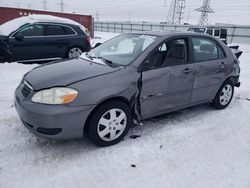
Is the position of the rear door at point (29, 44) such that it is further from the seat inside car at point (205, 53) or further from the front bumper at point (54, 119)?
the seat inside car at point (205, 53)

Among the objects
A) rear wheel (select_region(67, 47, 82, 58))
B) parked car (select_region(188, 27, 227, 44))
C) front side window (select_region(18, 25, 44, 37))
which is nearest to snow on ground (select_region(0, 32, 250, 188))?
front side window (select_region(18, 25, 44, 37))

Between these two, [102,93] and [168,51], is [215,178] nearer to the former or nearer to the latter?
[102,93]

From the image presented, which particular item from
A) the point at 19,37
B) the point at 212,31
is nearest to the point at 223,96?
the point at 19,37

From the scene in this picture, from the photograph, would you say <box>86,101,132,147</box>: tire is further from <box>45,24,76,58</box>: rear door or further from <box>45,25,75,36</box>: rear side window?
<box>45,25,75,36</box>: rear side window

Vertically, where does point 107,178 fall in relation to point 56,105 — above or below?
below

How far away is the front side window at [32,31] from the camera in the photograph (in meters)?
7.36

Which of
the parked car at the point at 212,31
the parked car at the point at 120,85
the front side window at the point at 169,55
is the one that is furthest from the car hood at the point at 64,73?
the parked car at the point at 212,31

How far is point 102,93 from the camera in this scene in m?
2.74

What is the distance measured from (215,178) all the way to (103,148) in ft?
4.60

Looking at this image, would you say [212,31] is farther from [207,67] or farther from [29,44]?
[207,67]

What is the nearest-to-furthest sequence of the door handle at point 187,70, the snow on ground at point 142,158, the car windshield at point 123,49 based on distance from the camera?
the snow on ground at point 142,158, the car windshield at point 123,49, the door handle at point 187,70

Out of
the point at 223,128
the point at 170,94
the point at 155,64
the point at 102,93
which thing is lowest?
the point at 223,128

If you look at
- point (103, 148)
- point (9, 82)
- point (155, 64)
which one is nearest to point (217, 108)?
point (155, 64)

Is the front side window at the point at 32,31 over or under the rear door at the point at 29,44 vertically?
over
